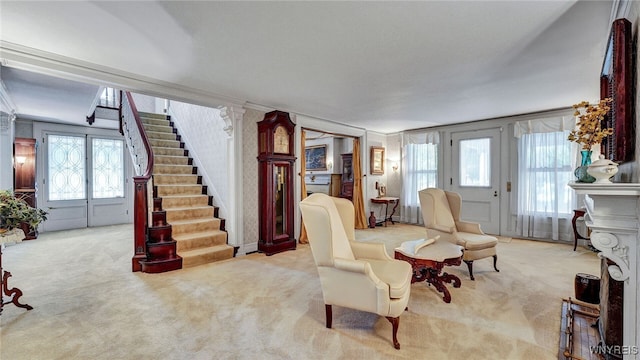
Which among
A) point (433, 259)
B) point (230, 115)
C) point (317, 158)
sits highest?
point (230, 115)

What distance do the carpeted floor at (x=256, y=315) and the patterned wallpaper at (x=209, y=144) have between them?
4.57 feet

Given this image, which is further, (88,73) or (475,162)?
(475,162)

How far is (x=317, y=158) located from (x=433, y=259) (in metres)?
6.04

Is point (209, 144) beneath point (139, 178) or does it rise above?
Answer: above

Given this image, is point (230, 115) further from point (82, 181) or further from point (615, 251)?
point (82, 181)

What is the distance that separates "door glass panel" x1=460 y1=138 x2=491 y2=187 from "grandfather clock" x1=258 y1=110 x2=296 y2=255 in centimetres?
390

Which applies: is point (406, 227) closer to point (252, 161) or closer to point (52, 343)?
point (252, 161)

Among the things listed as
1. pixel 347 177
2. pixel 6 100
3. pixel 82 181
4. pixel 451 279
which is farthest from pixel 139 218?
pixel 347 177

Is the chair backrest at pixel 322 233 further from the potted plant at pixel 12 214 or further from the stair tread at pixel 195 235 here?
the stair tread at pixel 195 235

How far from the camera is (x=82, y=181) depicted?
6.80 metres

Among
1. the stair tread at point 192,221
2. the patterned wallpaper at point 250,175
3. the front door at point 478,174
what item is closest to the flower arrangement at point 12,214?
the stair tread at point 192,221

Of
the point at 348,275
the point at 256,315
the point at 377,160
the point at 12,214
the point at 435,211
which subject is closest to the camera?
the point at 348,275

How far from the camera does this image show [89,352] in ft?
6.43

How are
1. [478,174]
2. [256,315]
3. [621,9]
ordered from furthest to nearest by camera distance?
[478,174], [256,315], [621,9]
